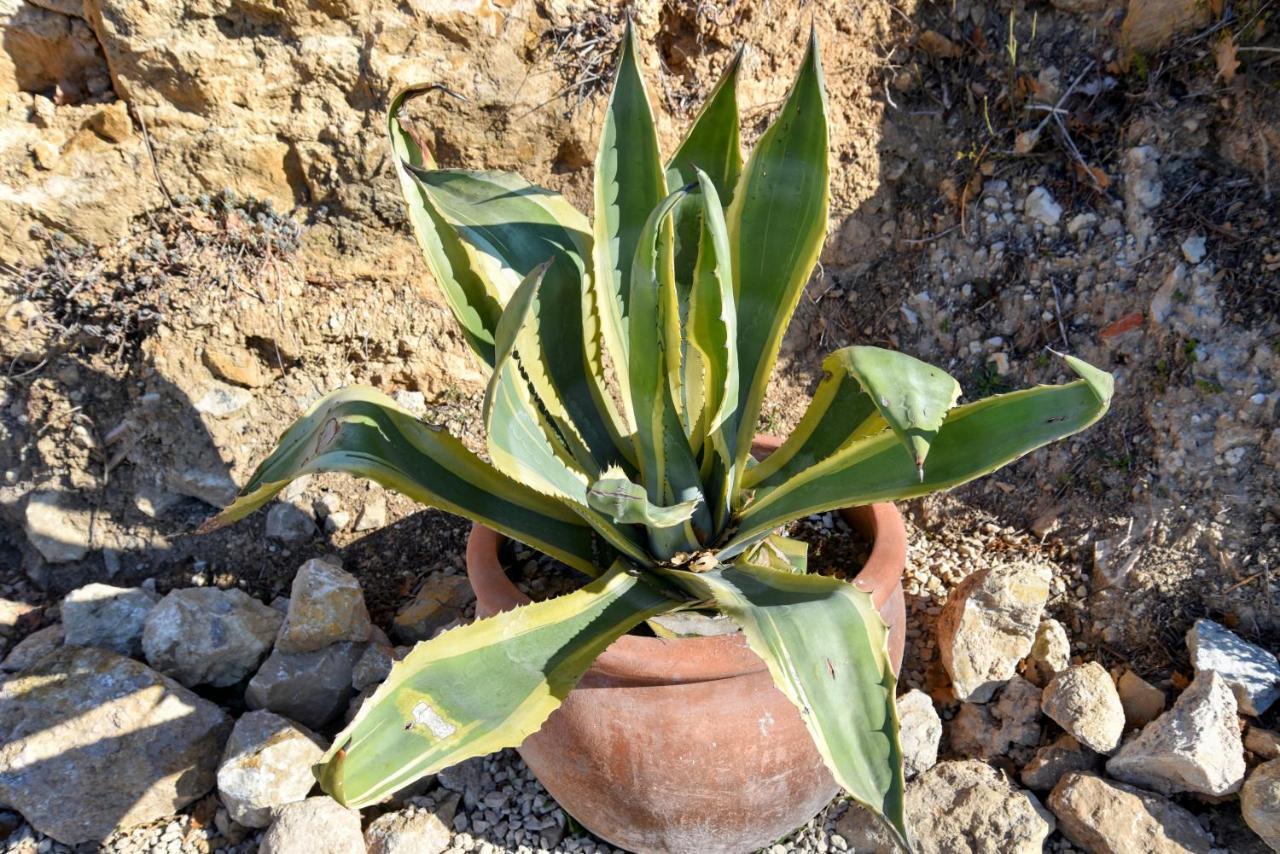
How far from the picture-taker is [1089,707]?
155cm

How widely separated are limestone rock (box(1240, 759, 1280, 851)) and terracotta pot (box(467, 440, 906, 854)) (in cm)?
61

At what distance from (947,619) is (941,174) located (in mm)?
1058

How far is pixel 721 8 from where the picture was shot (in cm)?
205

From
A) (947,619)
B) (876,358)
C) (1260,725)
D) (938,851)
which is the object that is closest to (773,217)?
(876,358)

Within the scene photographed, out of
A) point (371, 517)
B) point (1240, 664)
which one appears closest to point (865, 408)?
point (1240, 664)

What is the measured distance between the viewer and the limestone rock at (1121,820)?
4.70 ft

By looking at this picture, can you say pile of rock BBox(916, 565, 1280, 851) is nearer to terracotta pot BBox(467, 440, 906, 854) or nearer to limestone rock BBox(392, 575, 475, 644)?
terracotta pot BBox(467, 440, 906, 854)

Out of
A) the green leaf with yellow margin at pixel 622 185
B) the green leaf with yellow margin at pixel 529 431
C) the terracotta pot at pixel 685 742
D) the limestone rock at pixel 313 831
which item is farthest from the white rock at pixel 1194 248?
the limestone rock at pixel 313 831

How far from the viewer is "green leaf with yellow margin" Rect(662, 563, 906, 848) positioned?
955 millimetres

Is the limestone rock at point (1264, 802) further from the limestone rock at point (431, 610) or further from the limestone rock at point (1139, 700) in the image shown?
the limestone rock at point (431, 610)

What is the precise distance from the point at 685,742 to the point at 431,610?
0.85 m

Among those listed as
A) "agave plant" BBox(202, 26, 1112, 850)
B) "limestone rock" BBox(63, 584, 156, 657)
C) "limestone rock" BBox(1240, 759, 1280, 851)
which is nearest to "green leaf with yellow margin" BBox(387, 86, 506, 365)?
"agave plant" BBox(202, 26, 1112, 850)

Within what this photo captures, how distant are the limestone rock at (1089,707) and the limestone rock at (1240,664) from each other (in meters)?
0.16

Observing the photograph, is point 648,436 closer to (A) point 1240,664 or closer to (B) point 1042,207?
(A) point 1240,664
